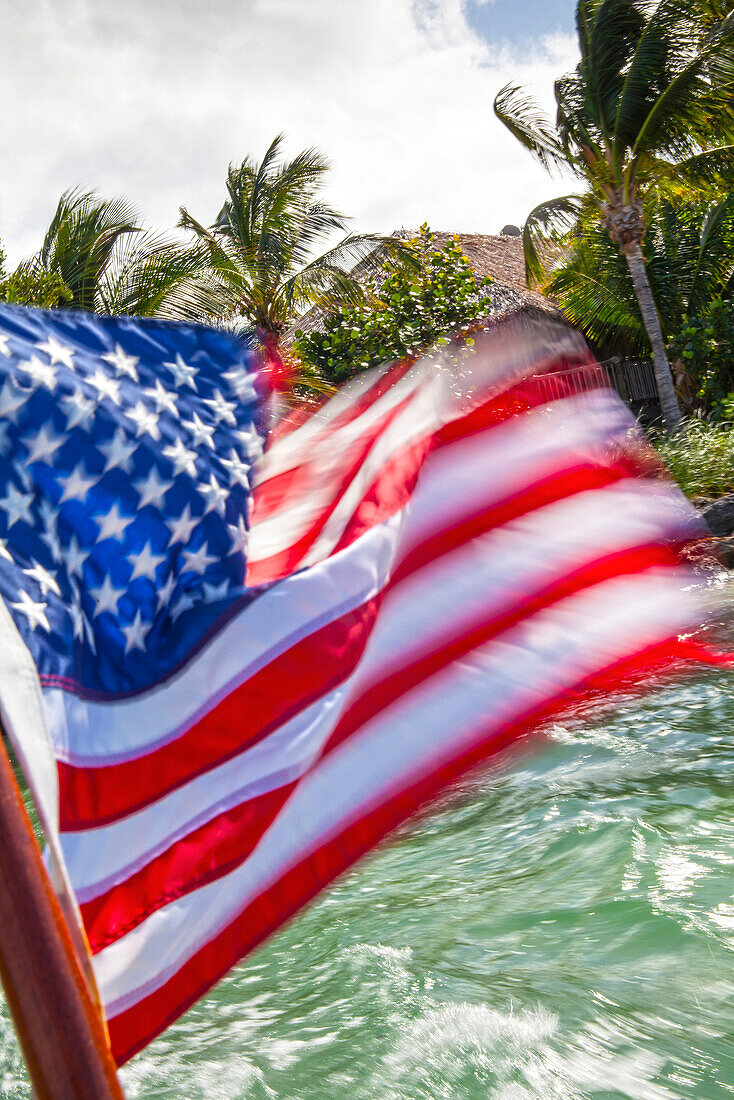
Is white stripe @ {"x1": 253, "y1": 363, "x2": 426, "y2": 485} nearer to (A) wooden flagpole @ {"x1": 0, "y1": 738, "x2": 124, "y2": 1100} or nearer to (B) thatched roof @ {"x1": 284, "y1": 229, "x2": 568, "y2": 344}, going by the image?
(A) wooden flagpole @ {"x1": 0, "y1": 738, "x2": 124, "y2": 1100}

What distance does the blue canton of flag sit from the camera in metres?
1.79

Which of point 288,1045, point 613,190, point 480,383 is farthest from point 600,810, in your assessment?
point 613,190

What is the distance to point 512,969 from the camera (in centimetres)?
399

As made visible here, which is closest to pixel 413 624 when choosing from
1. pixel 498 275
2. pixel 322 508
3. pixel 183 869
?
pixel 322 508

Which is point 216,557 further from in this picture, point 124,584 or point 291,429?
point 291,429

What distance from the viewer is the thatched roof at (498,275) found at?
18375mm

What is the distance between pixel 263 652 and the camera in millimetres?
2039

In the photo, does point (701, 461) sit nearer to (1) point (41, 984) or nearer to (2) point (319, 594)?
(2) point (319, 594)

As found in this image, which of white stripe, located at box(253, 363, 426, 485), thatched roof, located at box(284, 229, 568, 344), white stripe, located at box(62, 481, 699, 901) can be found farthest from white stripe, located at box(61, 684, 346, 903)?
thatched roof, located at box(284, 229, 568, 344)

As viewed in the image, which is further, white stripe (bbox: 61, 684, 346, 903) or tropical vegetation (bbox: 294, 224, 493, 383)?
tropical vegetation (bbox: 294, 224, 493, 383)

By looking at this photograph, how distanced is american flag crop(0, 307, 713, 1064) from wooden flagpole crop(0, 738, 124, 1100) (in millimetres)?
116

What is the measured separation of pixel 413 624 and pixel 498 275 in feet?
62.5

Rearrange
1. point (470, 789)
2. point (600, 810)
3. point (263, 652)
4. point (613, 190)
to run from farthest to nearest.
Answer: point (613, 190), point (470, 789), point (600, 810), point (263, 652)

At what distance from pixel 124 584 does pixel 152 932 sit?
67 centimetres
